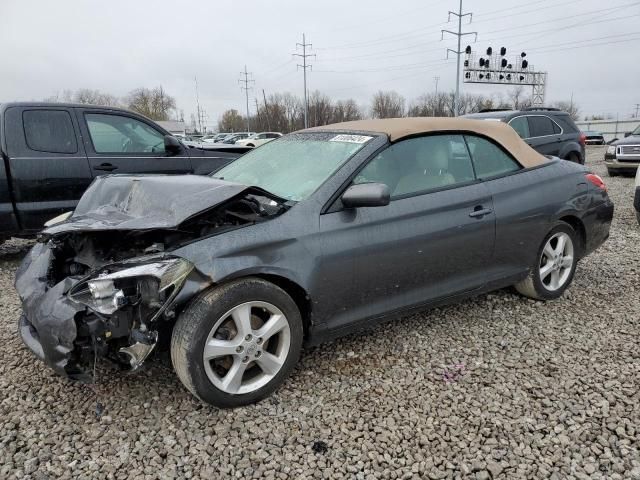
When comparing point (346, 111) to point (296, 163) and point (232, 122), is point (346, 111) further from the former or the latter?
point (296, 163)

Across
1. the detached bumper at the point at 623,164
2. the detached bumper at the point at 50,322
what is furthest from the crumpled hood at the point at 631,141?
the detached bumper at the point at 50,322

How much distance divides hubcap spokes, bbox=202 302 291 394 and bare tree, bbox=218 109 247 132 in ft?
262

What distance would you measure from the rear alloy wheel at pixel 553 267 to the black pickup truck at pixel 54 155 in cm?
449

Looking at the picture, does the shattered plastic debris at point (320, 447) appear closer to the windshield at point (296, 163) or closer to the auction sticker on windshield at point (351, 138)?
the windshield at point (296, 163)

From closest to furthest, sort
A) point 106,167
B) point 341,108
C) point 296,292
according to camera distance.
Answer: point 296,292 < point 106,167 < point 341,108

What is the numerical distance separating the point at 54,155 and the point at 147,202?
3.06 meters

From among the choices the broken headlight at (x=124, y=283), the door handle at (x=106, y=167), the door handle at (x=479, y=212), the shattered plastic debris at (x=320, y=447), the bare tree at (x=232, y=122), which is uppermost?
the bare tree at (x=232, y=122)


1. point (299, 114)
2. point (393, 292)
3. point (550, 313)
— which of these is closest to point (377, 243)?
point (393, 292)

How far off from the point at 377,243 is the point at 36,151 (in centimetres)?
417

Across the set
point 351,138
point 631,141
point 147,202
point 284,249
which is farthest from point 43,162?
point 631,141

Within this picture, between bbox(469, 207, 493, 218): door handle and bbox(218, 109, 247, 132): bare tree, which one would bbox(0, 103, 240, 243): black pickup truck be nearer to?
bbox(469, 207, 493, 218): door handle

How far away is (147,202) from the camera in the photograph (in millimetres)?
2867

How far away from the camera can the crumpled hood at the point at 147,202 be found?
2574mm

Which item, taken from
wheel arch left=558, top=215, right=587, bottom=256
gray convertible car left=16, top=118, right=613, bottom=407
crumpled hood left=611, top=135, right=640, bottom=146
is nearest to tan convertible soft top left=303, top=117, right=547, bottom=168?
gray convertible car left=16, top=118, right=613, bottom=407
